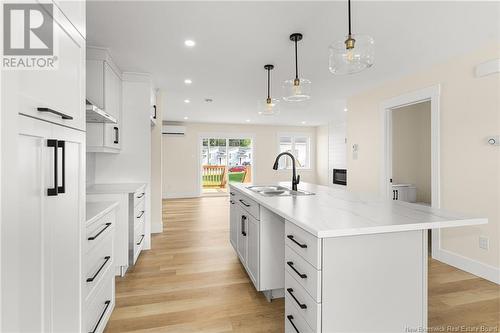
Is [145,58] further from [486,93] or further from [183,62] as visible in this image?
[486,93]

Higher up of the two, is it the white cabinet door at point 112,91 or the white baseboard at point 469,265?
the white cabinet door at point 112,91

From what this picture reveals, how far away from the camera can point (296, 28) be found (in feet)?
7.66

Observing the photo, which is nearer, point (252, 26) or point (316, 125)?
point (252, 26)

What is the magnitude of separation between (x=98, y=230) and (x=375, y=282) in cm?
167

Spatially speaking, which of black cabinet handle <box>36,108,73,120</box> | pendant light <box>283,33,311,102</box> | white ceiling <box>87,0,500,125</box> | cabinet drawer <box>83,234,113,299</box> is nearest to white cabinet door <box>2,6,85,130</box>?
black cabinet handle <box>36,108,73,120</box>

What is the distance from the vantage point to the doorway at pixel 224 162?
8.43m

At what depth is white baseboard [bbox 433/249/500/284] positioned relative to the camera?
2.50 metres

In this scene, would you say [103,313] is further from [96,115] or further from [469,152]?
[469,152]

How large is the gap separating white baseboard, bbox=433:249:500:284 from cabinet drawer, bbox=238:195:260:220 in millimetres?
2440

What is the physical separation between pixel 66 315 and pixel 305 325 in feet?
3.71

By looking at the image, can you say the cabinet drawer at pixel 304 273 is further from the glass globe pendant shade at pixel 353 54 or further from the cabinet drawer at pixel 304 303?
the glass globe pendant shade at pixel 353 54

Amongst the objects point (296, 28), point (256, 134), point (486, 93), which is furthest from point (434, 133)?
→ point (256, 134)

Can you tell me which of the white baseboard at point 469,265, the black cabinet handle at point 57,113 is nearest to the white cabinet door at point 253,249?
the black cabinet handle at point 57,113

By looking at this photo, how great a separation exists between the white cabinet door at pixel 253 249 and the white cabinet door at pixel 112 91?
205cm
